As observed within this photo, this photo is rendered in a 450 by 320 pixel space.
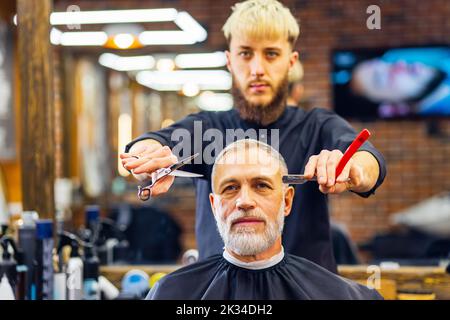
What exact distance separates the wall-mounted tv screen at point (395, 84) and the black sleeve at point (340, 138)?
11.1 ft

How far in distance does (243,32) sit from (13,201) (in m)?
3.69

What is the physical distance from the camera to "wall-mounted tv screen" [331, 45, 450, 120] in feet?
17.1

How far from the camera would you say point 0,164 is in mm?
5016

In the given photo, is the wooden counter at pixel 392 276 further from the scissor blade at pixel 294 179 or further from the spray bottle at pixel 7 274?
the scissor blade at pixel 294 179

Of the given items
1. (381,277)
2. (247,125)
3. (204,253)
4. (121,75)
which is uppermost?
(121,75)

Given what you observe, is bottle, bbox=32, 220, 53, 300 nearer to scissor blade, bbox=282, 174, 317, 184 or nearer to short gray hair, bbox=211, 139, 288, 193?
short gray hair, bbox=211, 139, 288, 193

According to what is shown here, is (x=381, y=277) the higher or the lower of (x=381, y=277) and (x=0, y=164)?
the lower

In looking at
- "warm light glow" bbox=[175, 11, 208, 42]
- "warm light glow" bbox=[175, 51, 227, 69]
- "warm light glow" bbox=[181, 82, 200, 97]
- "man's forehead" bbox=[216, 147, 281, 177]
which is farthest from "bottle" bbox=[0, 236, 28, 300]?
"warm light glow" bbox=[181, 82, 200, 97]

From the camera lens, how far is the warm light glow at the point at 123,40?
4.48m

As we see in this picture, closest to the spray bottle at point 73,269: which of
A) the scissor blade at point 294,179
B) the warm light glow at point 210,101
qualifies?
the scissor blade at point 294,179

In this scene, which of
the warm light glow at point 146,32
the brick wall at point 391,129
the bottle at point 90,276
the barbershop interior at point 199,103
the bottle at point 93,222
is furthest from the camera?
the brick wall at point 391,129

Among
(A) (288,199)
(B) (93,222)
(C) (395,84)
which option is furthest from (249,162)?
(C) (395,84)

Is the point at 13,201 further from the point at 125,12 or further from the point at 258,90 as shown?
the point at 258,90
